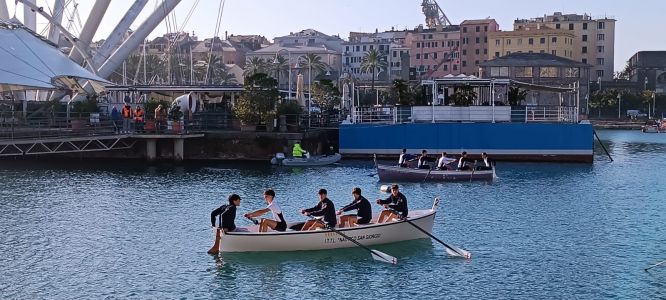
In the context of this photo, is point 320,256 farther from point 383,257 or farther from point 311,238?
point 383,257

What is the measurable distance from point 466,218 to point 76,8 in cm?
5879

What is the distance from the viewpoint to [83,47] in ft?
222

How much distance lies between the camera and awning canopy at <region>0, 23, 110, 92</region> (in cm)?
5672

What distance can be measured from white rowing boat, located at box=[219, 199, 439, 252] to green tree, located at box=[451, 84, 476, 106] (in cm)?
3354

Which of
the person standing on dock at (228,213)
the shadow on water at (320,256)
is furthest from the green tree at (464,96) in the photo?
the person standing on dock at (228,213)

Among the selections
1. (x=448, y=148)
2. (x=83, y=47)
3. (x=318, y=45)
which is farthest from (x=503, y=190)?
(x=318, y=45)

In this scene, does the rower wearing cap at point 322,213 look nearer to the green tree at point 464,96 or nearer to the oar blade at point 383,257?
the oar blade at point 383,257

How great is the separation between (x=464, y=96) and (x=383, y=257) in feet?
118

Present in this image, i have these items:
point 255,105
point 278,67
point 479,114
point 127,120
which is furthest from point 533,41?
point 127,120

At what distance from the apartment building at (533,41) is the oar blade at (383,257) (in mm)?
128942

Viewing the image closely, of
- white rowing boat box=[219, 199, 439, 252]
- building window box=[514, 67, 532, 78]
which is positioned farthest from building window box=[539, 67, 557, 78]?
white rowing boat box=[219, 199, 439, 252]

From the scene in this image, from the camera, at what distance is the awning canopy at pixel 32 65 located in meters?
56.7

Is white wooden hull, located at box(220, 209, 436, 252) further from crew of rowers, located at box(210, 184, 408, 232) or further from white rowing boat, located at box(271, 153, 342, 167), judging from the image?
white rowing boat, located at box(271, 153, 342, 167)

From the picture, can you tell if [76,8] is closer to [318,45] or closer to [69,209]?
[69,209]
